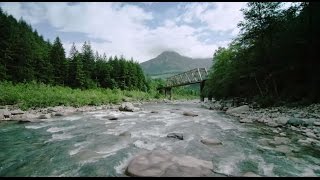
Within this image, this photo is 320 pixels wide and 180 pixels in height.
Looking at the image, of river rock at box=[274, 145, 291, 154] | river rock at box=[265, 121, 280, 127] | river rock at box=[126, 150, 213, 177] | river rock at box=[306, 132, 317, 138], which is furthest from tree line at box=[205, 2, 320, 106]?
river rock at box=[126, 150, 213, 177]

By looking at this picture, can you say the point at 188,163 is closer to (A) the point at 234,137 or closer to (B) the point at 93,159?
(B) the point at 93,159

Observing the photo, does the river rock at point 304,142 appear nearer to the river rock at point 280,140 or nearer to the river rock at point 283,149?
the river rock at point 280,140

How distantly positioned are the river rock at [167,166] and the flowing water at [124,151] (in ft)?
1.24

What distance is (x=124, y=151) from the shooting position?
290 inches

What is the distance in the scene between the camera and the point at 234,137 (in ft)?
30.3

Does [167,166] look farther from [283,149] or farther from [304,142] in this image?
[304,142]

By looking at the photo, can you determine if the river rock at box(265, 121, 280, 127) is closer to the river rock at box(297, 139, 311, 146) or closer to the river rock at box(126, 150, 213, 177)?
the river rock at box(297, 139, 311, 146)

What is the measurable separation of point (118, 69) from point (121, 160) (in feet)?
181

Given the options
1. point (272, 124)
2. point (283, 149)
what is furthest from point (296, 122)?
point (283, 149)

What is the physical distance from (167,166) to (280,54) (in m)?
15.8

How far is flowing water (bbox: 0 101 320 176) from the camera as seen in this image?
5.68 meters

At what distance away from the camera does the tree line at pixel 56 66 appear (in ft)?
118

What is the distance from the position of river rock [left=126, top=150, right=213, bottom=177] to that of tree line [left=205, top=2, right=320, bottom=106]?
13.0 m

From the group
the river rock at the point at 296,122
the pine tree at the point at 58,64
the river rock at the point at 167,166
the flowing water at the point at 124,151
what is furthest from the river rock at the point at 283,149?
the pine tree at the point at 58,64
